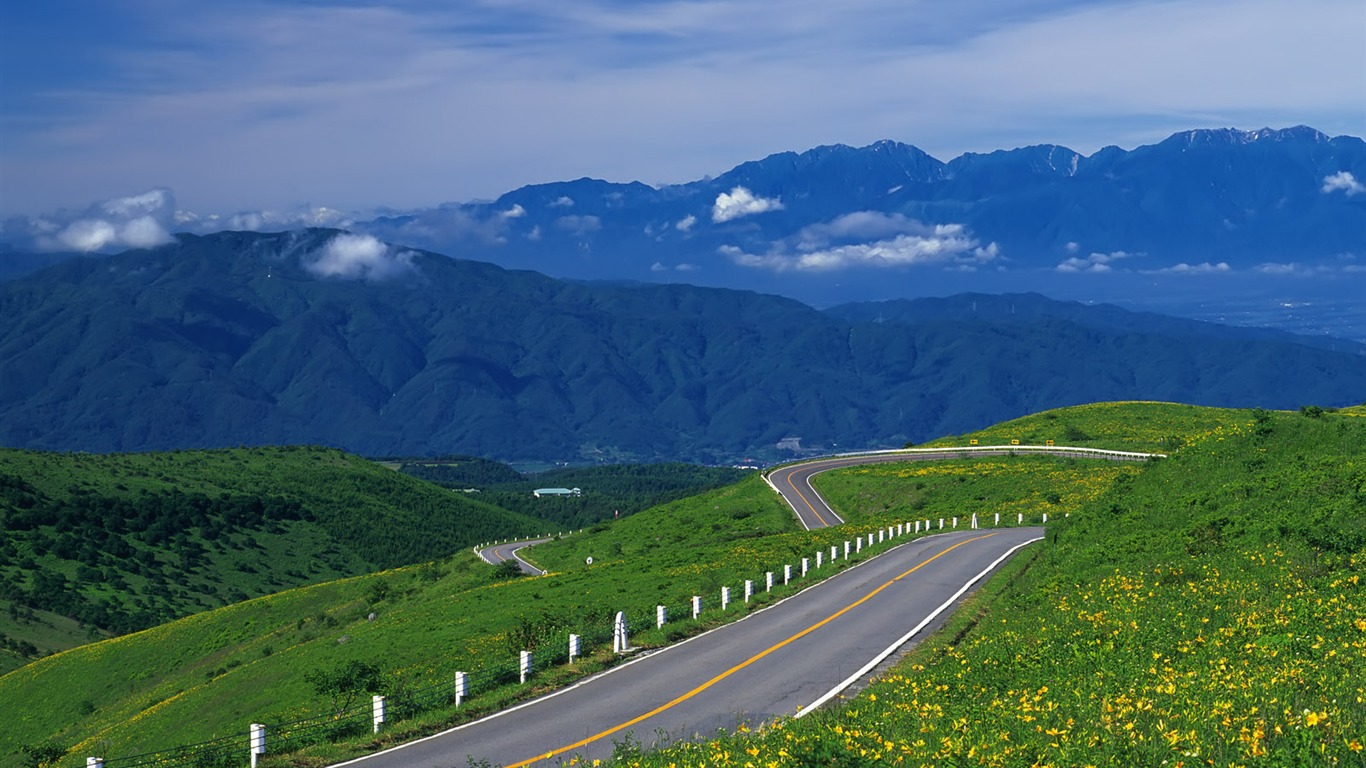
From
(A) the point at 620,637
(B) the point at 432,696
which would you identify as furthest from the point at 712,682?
(B) the point at 432,696

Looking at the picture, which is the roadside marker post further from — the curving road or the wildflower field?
the wildflower field

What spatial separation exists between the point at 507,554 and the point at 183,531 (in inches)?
1669

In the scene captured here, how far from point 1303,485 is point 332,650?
32.8 meters

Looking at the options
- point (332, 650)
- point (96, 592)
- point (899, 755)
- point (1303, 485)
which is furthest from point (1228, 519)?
point (96, 592)

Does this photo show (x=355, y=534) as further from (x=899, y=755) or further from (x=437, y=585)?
(x=899, y=755)

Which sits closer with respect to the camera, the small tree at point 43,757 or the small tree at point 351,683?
the small tree at point 351,683

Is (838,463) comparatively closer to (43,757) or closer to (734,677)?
(43,757)

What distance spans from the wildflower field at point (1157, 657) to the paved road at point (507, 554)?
4784 centimetres

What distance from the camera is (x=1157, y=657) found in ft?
66.8

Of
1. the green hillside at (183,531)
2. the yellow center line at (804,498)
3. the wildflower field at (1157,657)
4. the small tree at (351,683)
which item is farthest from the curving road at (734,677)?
the green hillside at (183,531)

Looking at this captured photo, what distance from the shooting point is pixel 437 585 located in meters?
79.2

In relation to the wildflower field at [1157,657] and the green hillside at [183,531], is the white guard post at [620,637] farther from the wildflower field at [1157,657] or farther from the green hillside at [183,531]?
the green hillside at [183,531]

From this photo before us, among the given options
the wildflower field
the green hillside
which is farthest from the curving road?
the green hillside

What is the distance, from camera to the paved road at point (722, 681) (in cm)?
2397
